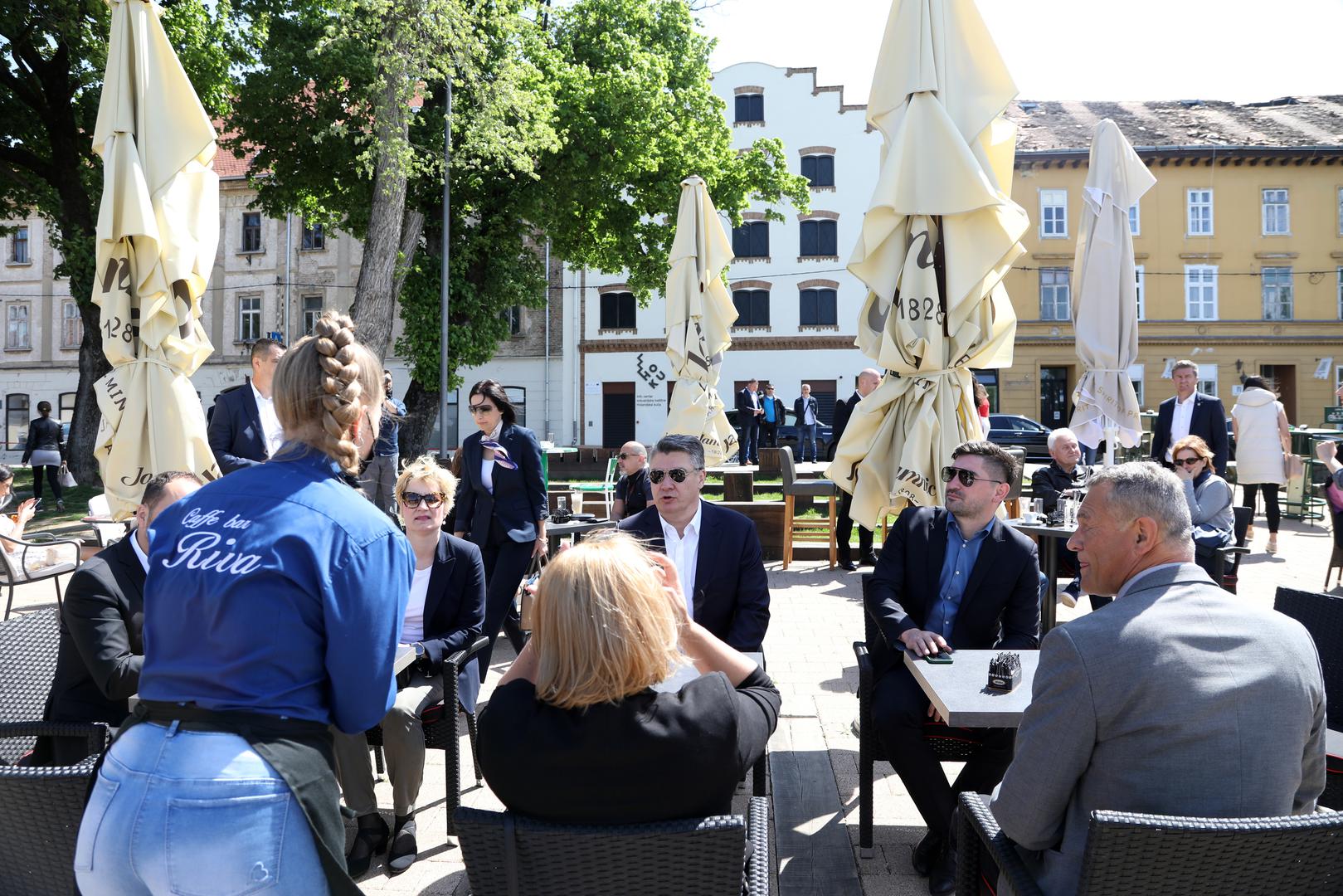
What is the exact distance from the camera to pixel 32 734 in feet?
10.1

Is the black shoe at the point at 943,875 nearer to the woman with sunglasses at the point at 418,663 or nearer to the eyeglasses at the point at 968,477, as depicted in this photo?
the eyeglasses at the point at 968,477

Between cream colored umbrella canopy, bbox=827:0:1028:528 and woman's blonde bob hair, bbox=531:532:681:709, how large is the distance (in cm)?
323

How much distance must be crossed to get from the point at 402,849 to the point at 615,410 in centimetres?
3386

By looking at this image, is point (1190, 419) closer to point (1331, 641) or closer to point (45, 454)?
point (1331, 641)

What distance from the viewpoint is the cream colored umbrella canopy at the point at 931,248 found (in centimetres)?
511

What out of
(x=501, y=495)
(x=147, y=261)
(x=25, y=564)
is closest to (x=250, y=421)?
(x=147, y=261)

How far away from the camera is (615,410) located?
37625 mm

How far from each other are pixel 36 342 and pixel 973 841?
46897 mm

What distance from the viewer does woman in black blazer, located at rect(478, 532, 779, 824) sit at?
6.97ft

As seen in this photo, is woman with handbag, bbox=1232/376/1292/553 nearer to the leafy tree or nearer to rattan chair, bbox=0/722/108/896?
rattan chair, bbox=0/722/108/896

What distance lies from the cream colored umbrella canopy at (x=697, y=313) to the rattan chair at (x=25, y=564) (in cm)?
700

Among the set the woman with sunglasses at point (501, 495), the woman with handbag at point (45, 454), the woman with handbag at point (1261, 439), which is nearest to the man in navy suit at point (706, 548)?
the woman with sunglasses at point (501, 495)

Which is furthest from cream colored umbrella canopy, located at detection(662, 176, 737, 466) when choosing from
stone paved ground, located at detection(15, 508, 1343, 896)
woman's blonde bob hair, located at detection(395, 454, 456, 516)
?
woman's blonde bob hair, located at detection(395, 454, 456, 516)

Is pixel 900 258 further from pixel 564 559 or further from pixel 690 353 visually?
pixel 690 353
